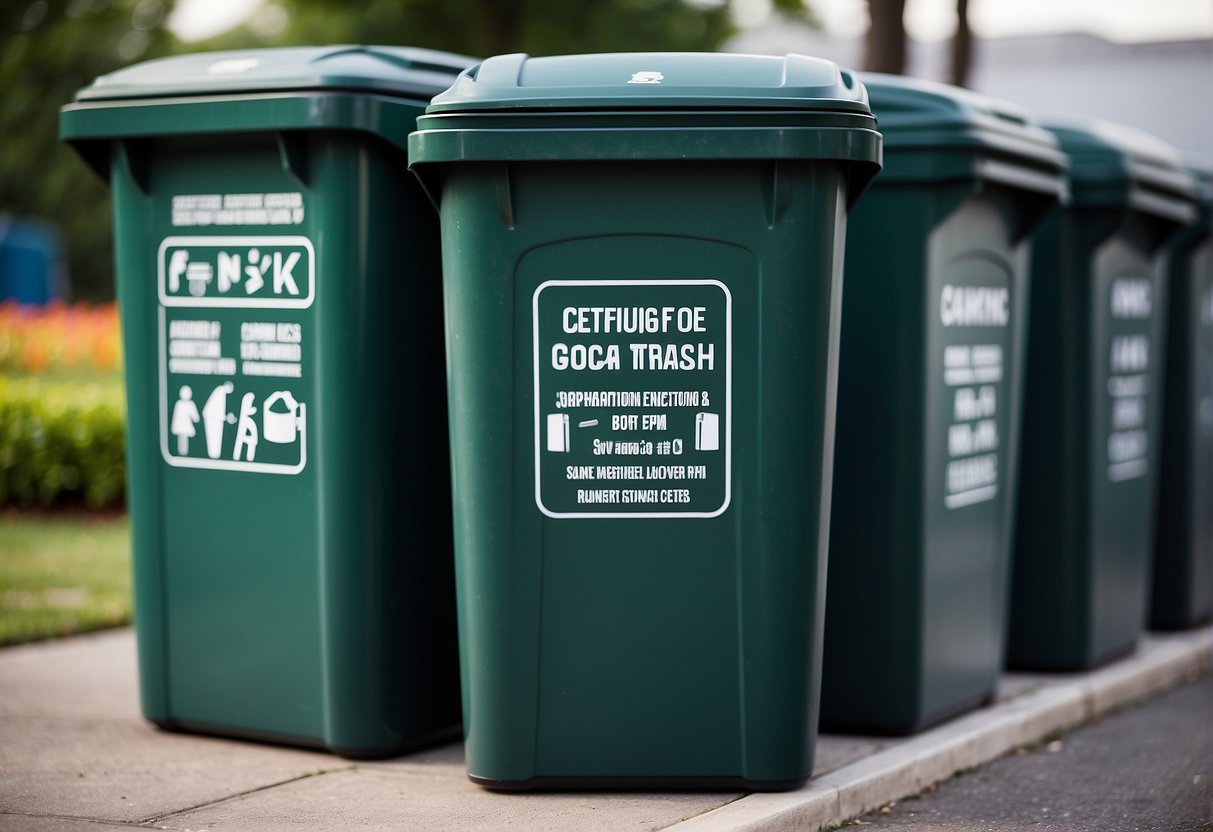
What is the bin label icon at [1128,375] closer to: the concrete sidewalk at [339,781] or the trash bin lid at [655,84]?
the concrete sidewalk at [339,781]

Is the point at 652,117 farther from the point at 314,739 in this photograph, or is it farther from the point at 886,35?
the point at 886,35

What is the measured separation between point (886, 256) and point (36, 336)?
10.8m

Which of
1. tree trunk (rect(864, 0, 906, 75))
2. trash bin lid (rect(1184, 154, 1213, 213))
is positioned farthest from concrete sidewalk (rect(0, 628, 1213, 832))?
tree trunk (rect(864, 0, 906, 75))

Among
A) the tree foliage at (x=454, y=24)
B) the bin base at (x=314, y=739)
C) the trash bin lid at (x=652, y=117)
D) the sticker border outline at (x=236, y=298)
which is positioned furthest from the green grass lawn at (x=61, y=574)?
the tree foliage at (x=454, y=24)

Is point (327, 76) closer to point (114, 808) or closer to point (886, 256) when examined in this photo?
point (886, 256)

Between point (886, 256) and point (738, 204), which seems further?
point (886, 256)

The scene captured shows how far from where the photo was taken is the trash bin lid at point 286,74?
426 centimetres

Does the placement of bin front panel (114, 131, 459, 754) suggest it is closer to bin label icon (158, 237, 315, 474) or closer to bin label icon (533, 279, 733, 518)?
bin label icon (158, 237, 315, 474)

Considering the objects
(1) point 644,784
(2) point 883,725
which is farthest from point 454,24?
(1) point 644,784

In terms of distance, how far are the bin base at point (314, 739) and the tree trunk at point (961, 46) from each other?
5711 mm

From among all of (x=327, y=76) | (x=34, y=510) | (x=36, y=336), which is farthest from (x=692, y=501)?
(x=36, y=336)

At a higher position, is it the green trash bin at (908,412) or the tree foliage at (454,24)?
the tree foliage at (454,24)

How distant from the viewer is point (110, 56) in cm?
4003

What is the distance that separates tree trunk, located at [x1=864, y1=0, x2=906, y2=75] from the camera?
25.3ft
